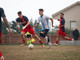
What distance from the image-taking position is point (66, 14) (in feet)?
106

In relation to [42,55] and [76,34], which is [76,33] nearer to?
[76,34]

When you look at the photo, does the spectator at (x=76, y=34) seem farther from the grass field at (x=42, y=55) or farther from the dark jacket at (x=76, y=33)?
the grass field at (x=42, y=55)

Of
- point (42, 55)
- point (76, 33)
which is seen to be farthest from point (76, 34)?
point (42, 55)

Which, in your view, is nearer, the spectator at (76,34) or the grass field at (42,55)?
the grass field at (42,55)

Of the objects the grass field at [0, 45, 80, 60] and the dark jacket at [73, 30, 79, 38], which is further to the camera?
the dark jacket at [73, 30, 79, 38]

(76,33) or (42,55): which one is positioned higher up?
(76,33)

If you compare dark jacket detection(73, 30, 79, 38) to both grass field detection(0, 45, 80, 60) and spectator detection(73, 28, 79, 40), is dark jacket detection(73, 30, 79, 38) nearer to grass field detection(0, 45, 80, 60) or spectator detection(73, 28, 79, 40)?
spectator detection(73, 28, 79, 40)

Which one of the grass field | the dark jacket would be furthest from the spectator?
the grass field

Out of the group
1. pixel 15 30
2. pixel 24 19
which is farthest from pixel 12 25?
pixel 24 19

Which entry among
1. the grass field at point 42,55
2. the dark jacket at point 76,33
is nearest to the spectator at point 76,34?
the dark jacket at point 76,33

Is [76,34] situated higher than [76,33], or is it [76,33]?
[76,33]

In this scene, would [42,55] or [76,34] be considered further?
[76,34]

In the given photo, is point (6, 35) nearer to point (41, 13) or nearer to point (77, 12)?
point (41, 13)

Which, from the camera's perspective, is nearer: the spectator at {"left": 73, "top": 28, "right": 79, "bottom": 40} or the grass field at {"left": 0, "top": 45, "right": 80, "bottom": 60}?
the grass field at {"left": 0, "top": 45, "right": 80, "bottom": 60}
